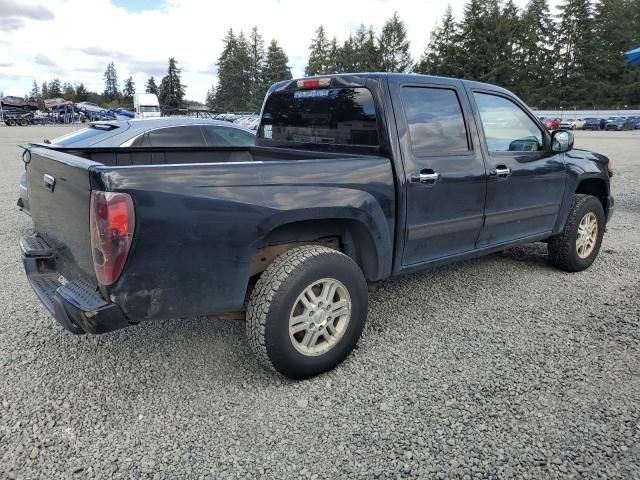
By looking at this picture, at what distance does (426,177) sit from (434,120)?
528 millimetres

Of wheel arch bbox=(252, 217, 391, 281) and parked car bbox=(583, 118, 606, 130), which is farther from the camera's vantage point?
parked car bbox=(583, 118, 606, 130)

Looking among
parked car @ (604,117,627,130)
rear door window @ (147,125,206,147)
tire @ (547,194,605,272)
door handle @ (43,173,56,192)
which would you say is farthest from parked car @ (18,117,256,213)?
parked car @ (604,117,627,130)

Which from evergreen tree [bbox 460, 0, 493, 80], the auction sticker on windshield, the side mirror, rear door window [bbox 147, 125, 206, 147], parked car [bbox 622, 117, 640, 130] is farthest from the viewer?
evergreen tree [bbox 460, 0, 493, 80]

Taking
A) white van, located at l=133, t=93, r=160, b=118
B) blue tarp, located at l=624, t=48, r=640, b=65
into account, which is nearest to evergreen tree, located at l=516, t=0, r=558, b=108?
white van, located at l=133, t=93, r=160, b=118

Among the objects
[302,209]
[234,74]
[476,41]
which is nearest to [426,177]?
[302,209]

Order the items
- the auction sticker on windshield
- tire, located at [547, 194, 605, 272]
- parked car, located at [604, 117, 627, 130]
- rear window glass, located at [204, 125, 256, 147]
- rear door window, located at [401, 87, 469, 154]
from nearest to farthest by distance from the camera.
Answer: rear door window, located at [401, 87, 469, 154], the auction sticker on windshield, tire, located at [547, 194, 605, 272], rear window glass, located at [204, 125, 256, 147], parked car, located at [604, 117, 627, 130]

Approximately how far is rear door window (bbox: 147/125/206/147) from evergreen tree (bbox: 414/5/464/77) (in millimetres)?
75040

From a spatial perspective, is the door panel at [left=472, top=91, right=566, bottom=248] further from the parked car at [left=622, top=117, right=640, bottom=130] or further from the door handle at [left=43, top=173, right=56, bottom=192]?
the parked car at [left=622, top=117, right=640, bottom=130]

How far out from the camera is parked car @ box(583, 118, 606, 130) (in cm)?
4922

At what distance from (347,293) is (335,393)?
0.62 m

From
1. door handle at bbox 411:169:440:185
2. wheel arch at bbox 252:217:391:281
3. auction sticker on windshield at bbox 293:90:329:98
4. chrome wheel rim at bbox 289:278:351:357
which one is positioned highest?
auction sticker on windshield at bbox 293:90:329:98

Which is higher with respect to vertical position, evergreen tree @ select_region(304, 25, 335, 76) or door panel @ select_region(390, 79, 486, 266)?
evergreen tree @ select_region(304, 25, 335, 76)

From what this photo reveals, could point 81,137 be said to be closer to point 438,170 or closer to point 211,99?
point 438,170

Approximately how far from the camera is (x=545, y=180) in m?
4.51
